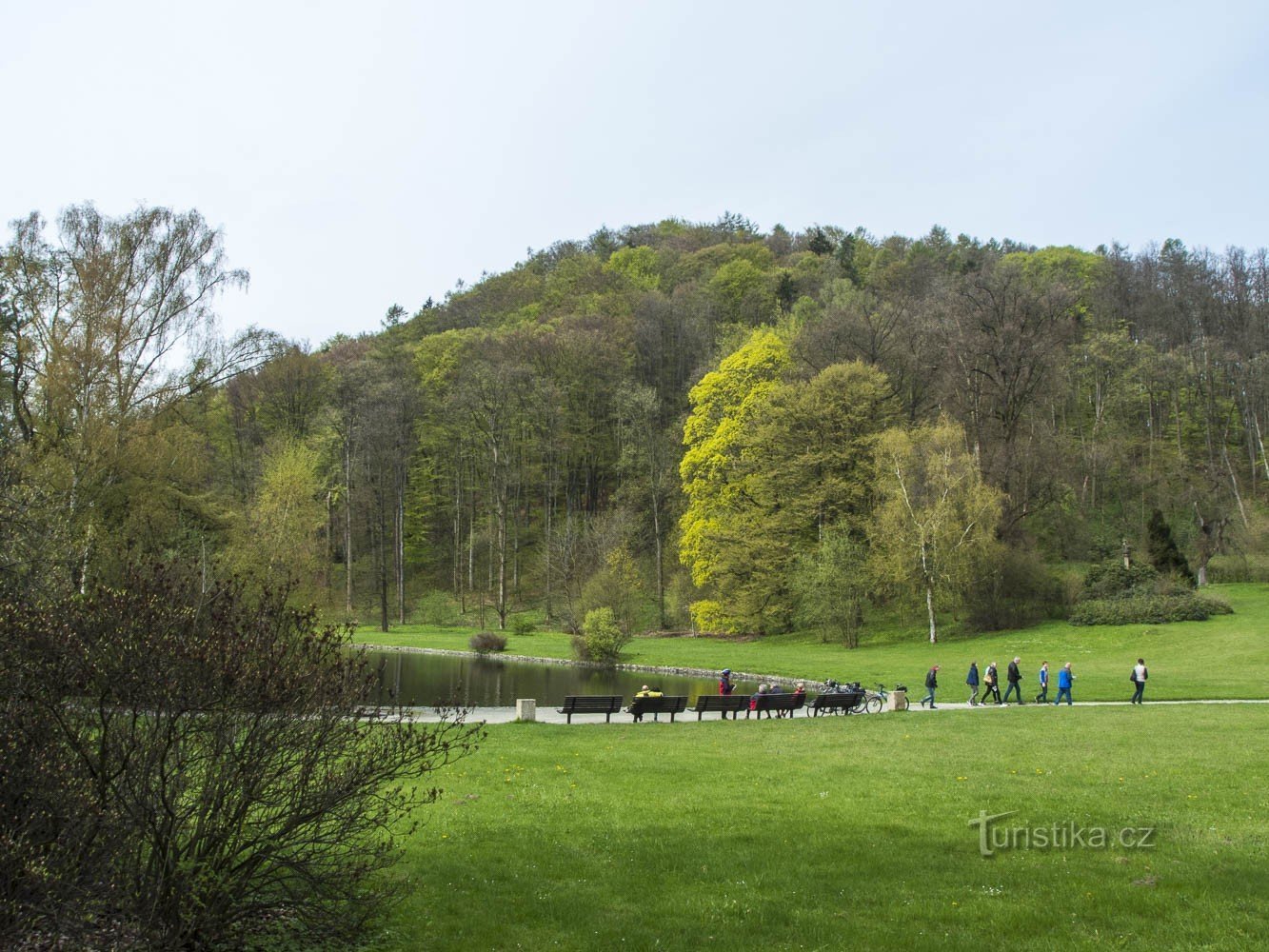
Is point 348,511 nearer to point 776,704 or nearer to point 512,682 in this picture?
point 512,682

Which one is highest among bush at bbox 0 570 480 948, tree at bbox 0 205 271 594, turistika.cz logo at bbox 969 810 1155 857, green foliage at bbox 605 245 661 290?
green foliage at bbox 605 245 661 290

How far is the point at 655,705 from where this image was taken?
2066cm

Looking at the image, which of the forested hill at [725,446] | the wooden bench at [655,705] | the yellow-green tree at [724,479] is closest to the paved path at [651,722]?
the wooden bench at [655,705]

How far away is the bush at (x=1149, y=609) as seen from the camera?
36.7 m

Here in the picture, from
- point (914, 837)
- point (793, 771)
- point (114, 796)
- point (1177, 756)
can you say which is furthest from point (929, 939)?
point (1177, 756)

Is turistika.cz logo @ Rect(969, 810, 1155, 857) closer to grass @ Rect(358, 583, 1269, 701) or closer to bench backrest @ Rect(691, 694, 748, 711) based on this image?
bench backrest @ Rect(691, 694, 748, 711)

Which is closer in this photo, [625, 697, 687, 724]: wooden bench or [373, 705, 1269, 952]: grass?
[373, 705, 1269, 952]: grass

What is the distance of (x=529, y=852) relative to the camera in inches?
334

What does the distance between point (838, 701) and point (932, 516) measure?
67.4 feet

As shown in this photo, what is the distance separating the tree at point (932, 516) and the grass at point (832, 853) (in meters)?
25.5

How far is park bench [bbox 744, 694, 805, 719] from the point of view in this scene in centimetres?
2178

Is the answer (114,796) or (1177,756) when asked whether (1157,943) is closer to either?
(114,796)

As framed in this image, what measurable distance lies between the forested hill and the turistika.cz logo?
52.5ft

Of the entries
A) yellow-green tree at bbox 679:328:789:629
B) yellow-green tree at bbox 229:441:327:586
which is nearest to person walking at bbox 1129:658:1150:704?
yellow-green tree at bbox 679:328:789:629
